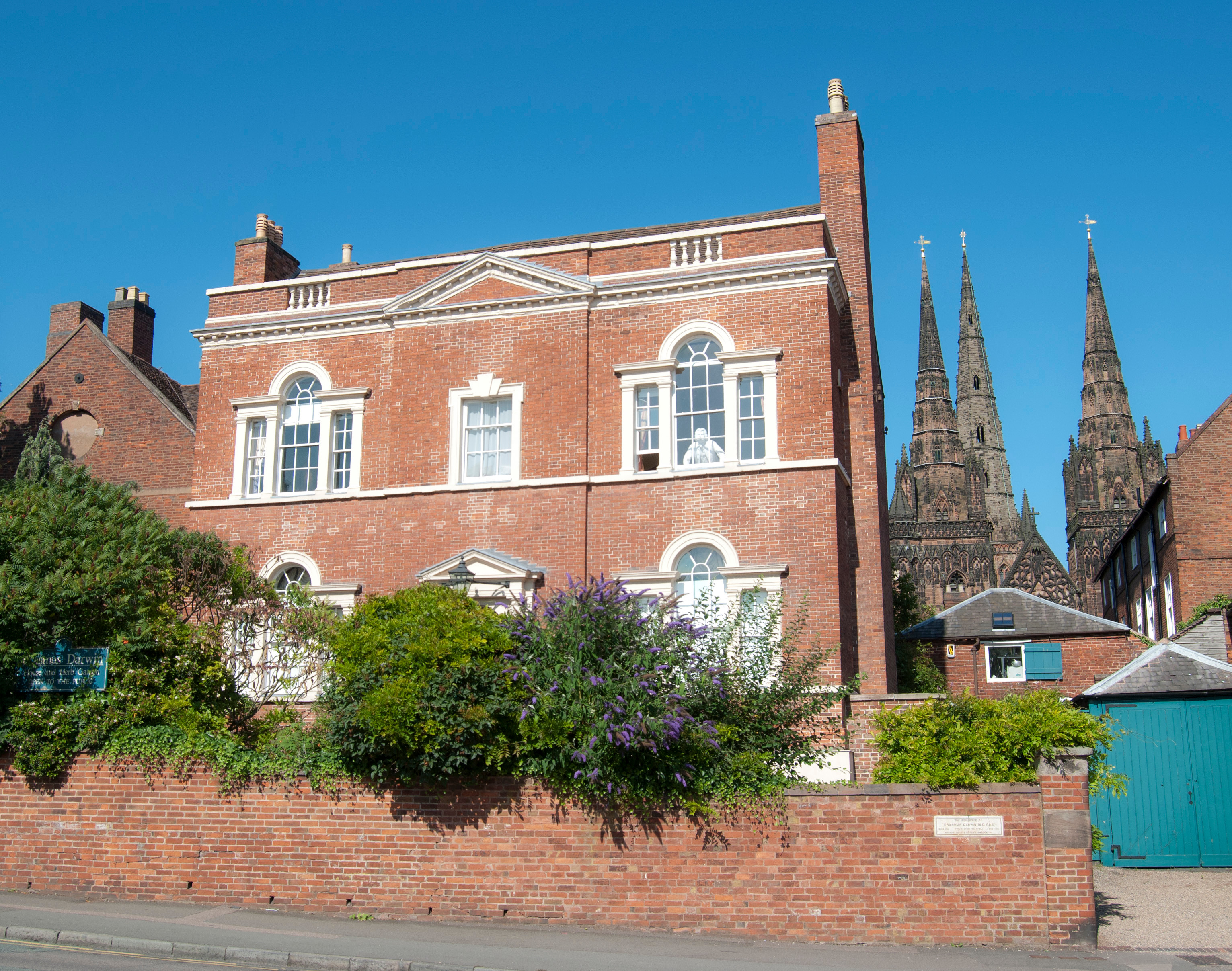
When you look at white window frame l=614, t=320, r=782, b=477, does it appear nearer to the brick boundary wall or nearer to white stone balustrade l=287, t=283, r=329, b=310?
white stone balustrade l=287, t=283, r=329, b=310

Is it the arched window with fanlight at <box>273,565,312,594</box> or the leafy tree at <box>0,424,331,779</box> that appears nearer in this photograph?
the leafy tree at <box>0,424,331,779</box>

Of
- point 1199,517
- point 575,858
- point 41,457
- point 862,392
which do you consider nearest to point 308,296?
point 41,457

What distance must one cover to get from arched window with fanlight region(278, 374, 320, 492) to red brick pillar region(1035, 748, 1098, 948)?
49.0ft

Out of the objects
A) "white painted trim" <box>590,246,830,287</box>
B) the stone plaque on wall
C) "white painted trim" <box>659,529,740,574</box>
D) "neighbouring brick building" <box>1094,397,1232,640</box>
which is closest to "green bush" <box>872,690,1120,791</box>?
the stone plaque on wall

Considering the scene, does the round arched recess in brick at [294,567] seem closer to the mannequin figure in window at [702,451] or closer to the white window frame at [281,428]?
the white window frame at [281,428]

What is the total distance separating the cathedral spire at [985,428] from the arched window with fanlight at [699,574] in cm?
9841

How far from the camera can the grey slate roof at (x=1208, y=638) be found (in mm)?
22422

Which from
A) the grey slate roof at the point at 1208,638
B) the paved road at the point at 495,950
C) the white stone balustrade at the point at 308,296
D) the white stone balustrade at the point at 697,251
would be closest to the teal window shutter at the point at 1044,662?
the grey slate roof at the point at 1208,638

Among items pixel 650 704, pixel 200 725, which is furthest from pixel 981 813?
pixel 200 725

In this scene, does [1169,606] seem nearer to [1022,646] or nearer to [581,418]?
[1022,646]

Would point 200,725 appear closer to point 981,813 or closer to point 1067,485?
point 981,813

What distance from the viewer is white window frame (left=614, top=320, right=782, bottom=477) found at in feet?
63.8

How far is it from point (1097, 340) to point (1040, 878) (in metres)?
91.9

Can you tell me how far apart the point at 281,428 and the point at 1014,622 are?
18.0m
